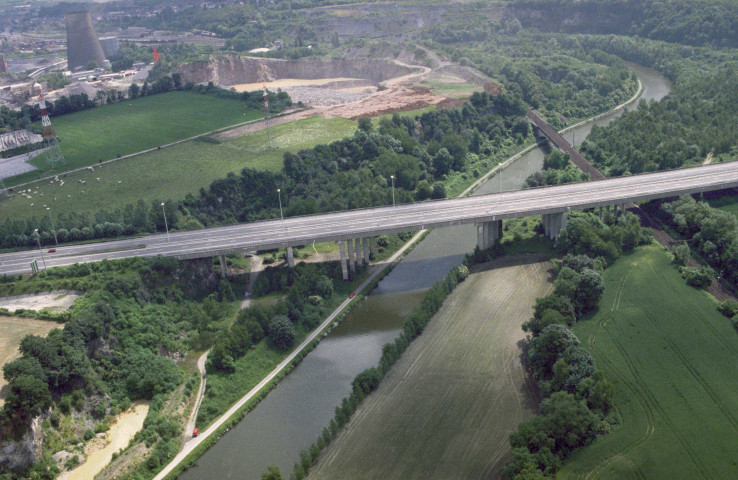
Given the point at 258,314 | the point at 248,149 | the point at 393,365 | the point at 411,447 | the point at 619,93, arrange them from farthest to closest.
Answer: the point at 619,93 → the point at 248,149 → the point at 258,314 → the point at 393,365 → the point at 411,447

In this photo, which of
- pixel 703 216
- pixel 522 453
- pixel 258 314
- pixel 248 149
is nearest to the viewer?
pixel 522 453

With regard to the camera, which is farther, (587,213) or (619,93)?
(619,93)

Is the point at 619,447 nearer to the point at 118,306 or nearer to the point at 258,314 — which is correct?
the point at 258,314

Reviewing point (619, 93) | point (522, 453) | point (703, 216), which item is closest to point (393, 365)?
point (522, 453)

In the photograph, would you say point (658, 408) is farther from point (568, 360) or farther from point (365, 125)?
point (365, 125)

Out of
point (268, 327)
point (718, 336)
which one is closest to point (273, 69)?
point (268, 327)

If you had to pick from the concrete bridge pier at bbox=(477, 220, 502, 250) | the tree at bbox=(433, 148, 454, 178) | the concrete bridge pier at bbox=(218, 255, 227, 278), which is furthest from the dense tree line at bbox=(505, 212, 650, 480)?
the concrete bridge pier at bbox=(218, 255, 227, 278)
